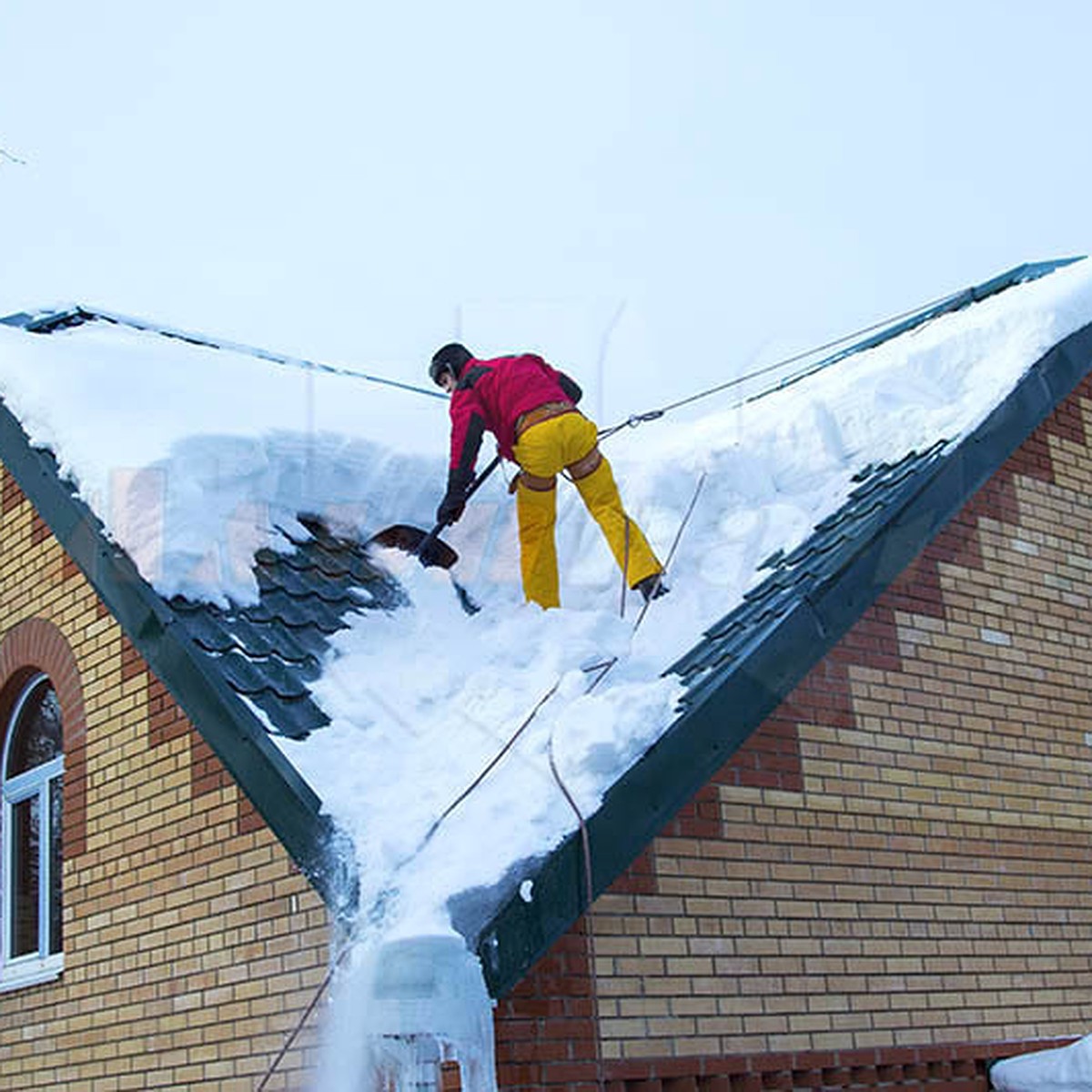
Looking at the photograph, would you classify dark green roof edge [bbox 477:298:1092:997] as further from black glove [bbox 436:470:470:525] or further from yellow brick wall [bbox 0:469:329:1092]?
black glove [bbox 436:470:470:525]

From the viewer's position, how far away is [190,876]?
6.06m

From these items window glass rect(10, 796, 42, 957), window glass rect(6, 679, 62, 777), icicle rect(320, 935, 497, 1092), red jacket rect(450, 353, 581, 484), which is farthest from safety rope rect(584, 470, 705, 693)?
window glass rect(10, 796, 42, 957)

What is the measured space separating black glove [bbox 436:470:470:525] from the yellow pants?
0.28 meters

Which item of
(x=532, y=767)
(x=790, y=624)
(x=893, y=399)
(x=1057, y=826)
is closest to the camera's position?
(x=532, y=767)

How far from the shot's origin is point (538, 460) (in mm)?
7477

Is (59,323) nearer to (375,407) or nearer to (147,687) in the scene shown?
(375,407)

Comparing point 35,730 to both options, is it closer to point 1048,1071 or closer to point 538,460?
point 538,460

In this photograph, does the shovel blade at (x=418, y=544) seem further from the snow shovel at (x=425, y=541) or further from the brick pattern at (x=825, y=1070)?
the brick pattern at (x=825, y=1070)

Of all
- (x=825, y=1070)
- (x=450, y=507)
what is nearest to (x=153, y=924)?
(x=450, y=507)

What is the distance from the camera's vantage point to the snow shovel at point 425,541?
7.61 m

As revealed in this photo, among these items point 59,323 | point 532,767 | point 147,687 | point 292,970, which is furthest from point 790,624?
point 59,323

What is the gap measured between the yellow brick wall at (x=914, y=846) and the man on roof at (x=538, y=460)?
51.5 inches

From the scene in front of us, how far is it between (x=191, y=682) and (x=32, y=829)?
249cm

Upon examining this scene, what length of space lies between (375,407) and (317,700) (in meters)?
3.40
